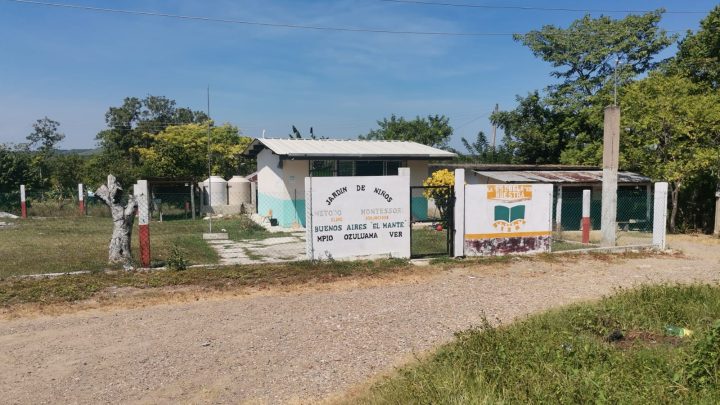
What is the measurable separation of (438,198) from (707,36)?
13640mm

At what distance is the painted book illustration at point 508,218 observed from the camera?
38.1 ft

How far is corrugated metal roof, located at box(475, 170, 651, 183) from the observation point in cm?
1838

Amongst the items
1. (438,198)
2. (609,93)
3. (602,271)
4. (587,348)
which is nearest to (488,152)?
(609,93)

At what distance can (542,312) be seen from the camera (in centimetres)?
702

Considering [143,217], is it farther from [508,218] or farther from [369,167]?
[369,167]

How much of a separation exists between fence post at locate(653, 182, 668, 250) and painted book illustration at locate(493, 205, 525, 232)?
4065 mm

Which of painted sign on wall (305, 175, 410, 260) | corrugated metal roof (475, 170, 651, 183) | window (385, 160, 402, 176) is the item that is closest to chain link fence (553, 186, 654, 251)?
corrugated metal roof (475, 170, 651, 183)

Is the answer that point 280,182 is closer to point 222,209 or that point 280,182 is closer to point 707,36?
point 222,209

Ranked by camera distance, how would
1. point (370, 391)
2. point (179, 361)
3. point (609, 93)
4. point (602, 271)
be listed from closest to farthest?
1. point (370, 391)
2. point (179, 361)
3. point (602, 271)
4. point (609, 93)

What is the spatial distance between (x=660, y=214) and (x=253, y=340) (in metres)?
11.6

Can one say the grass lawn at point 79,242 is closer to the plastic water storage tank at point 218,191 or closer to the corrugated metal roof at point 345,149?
the corrugated metal roof at point 345,149

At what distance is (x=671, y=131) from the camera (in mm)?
17547

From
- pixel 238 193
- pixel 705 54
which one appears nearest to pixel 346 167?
pixel 238 193

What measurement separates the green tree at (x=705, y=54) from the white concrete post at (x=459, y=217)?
49.4 feet
